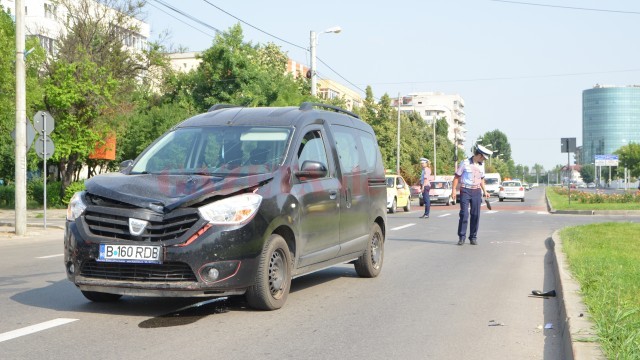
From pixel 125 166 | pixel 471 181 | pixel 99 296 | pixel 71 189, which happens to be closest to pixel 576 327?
pixel 99 296

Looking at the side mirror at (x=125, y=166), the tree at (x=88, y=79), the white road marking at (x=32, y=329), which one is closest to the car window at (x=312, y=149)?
the side mirror at (x=125, y=166)

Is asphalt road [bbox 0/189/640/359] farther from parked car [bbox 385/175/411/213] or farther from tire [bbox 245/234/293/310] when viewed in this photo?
parked car [bbox 385/175/411/213]

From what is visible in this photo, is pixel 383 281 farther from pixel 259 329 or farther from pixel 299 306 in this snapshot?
pixel 259 329

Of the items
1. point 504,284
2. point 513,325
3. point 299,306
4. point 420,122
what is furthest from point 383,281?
point 420,122

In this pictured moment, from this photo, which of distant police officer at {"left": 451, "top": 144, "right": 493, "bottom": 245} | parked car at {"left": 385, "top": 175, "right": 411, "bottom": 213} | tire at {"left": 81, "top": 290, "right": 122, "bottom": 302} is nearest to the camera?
tire at {"left": 81, "top": 290, "right": 122, "bottom": 302}

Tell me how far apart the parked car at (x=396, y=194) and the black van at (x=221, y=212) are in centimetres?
2363

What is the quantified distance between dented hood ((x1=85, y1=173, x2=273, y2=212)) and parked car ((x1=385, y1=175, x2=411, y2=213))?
25487 mm

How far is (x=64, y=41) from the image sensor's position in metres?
35.2

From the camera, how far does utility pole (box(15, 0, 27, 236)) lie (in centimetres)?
1845

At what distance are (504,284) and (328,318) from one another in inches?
134

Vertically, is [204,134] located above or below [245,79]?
below

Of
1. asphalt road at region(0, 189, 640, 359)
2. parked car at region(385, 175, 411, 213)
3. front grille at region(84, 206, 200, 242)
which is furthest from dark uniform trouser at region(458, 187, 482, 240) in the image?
parked car at region(385, 175, 411, 213)

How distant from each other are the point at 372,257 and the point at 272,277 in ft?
10.1

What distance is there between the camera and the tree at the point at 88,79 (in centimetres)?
3053
